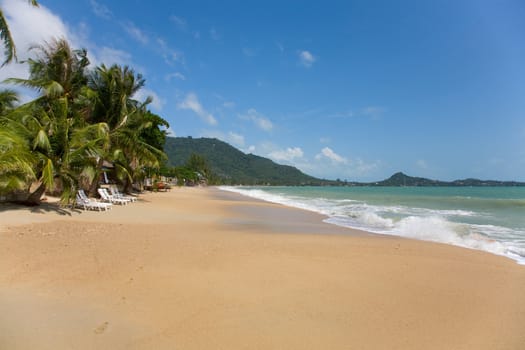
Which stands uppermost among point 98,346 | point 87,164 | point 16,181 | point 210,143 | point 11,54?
point 210,143

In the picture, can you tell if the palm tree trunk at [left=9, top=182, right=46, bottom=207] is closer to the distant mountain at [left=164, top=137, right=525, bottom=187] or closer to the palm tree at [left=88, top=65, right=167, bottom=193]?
the palm tree at [left=88, top=65, right=167, bottom=193]

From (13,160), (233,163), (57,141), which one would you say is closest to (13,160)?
(13,160)

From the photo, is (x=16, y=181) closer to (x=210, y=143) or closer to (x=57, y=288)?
(x=57, y=288)

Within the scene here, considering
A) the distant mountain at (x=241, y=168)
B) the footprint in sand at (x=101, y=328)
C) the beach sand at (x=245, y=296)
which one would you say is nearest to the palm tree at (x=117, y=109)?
the beach sand at (x=245, y=296)

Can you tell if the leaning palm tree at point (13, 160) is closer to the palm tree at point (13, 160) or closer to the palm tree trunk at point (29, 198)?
the palm tree at point (13, 160)

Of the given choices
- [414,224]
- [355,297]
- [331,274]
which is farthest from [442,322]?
[414,224]

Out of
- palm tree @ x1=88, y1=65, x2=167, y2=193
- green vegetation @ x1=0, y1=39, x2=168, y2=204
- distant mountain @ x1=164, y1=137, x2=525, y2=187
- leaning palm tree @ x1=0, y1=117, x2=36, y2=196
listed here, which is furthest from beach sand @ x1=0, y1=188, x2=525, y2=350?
distant mountain @ x1=164, y1=137, x2=525, y2=187

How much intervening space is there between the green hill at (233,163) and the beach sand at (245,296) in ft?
428

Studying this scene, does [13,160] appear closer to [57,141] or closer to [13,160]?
[13,160]

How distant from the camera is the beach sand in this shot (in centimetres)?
268

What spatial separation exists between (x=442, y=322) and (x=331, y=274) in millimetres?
1676

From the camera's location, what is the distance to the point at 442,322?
3.08m

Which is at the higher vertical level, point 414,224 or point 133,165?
point 133,165

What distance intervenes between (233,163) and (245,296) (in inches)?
6584
